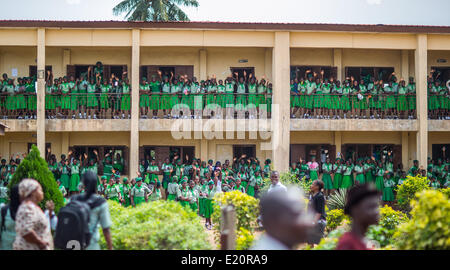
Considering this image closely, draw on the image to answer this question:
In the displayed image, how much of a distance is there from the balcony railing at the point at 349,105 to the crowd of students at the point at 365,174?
1518mm

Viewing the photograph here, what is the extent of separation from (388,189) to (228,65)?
6.71m

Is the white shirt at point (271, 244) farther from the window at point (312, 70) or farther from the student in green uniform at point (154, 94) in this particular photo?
the window at point (312, 70)

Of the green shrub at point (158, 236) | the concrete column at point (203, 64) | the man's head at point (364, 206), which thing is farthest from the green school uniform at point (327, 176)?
the man's head at point (364, 206)

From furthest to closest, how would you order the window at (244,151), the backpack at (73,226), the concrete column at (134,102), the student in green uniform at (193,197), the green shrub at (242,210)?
the window at (244,151) → the concrete column at (134,102) → the student in green uniform at (193,197) → the green shrub at (242,210) → the backpack at (73,226)

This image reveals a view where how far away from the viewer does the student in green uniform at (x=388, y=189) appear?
51.2 feet

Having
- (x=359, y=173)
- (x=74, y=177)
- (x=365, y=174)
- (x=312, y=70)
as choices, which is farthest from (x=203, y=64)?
(x=365, y=174)

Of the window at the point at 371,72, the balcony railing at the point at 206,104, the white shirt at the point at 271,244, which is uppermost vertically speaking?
the window at the point at 371,72

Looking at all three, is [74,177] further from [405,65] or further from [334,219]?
[405,65]

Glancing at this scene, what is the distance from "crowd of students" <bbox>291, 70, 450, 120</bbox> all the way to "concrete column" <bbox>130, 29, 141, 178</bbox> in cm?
490

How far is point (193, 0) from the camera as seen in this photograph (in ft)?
82.7

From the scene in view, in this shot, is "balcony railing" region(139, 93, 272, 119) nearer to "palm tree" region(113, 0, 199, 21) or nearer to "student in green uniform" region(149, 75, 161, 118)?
"student in green uniform" region(149, 75, 161, 118)

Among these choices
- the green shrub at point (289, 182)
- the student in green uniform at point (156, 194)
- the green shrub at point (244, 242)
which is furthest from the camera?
the green shrub at point (289, 182)

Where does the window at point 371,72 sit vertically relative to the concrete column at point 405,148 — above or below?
above
